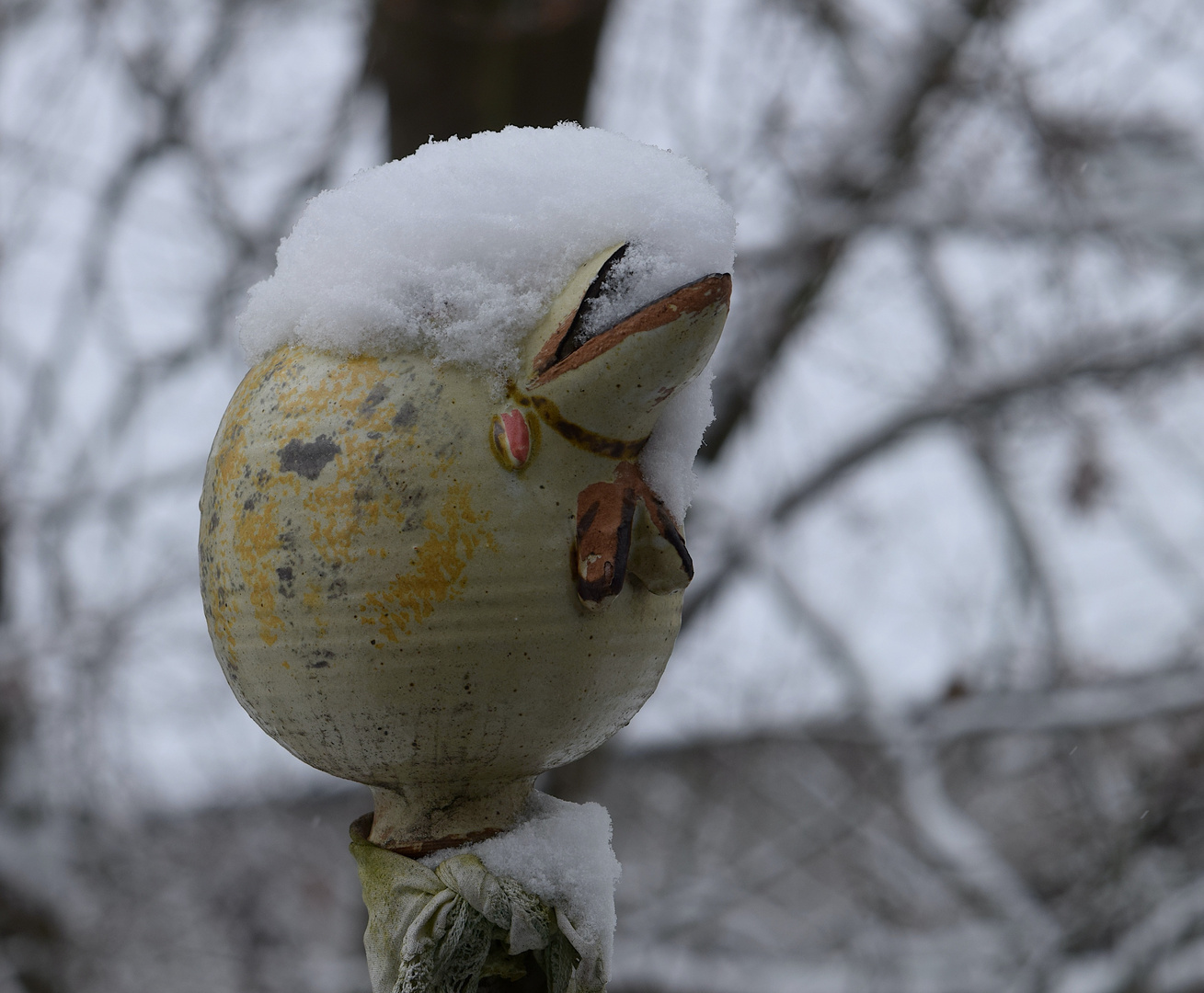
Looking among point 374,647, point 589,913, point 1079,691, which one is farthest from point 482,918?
point 1079,691

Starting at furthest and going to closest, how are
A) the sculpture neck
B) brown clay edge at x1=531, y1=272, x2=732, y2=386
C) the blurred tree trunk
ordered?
the blurred tree trunk
the sculpture neck
brown clay edge at x1=531, y1=272, x2=732, y2=386

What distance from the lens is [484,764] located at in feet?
2.43

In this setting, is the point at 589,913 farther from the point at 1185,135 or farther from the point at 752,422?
the point at 1185,135

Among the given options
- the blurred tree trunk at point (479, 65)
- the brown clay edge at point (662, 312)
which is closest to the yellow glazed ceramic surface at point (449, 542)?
the brown clay edge at point (662, 312)

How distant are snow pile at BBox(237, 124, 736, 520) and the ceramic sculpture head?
0.6 inches

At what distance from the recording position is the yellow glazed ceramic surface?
673 mm

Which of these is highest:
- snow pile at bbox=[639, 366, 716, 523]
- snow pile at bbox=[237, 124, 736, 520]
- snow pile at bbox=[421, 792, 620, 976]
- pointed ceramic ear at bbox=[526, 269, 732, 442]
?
snow pile at bbox=[237, 124, 736, 520]

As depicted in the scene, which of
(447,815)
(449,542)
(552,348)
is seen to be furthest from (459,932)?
(552,348)

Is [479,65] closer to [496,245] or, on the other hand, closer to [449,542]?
[496,245]

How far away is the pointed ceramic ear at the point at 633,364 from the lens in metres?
0.66

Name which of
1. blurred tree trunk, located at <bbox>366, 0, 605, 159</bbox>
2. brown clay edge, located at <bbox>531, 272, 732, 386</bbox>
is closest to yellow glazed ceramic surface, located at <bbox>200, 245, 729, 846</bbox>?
brown clay edge, located at <bbox>531, 272, 732, 386</bbox>

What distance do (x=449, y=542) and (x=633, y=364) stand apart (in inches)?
6.3

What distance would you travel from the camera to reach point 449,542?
0.67 meters

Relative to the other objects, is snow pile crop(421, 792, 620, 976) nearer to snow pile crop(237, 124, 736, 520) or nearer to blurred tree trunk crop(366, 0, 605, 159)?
snow pile crop(237, 124, 736, 520)
